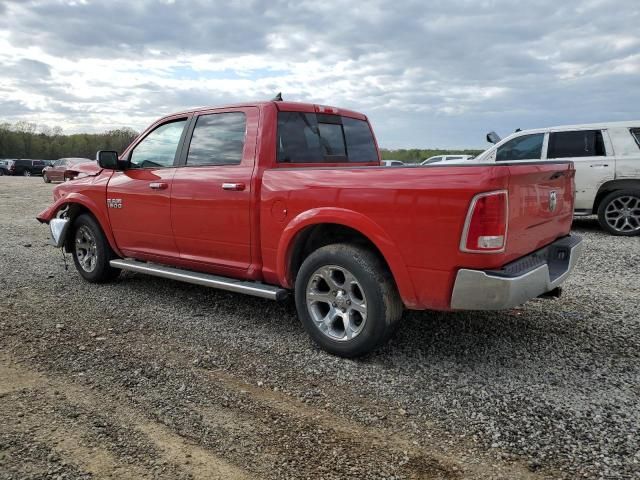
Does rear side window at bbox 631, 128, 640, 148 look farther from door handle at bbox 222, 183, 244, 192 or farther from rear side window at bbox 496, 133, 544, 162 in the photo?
door handle at bbox 222, 183, 244, 192

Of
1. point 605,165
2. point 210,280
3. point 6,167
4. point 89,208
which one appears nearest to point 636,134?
point 605,165

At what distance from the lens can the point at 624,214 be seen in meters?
8.96

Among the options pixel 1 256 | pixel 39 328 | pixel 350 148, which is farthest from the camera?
pixel 1 256

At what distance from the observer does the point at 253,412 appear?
3049 millimetres

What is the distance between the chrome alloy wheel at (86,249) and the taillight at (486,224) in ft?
14.7

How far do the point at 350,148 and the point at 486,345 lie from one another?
228 cm

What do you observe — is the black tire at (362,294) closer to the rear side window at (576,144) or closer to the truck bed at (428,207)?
the truck bed at (428,207)

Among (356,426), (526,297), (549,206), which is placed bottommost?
(356,426)

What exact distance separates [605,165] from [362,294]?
7.26 meters

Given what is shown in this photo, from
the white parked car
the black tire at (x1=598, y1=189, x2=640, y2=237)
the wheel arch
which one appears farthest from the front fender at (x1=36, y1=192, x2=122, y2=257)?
the black tire at (x1=598, y1=189, x2=640, y2=237)

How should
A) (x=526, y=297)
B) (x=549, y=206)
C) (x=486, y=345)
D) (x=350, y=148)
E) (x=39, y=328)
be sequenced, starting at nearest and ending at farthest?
1. (x=526, y=297)
2. (x=549, y=206)
3. (x=486, y=345)
4. (x=39, y=328)
5. (x=350, y=148)

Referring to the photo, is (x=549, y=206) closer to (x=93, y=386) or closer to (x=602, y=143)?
(x=93, y=386)

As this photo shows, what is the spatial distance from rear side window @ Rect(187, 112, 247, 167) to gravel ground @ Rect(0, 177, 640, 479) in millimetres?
1454

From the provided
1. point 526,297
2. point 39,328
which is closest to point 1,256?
point 39,328
